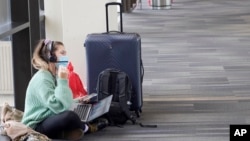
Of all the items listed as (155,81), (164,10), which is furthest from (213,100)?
(164,10)

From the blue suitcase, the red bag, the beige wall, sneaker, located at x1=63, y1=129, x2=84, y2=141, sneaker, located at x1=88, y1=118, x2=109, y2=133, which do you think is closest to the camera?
sneaker, located at x1=63, y1=129, x2=84, y2=141

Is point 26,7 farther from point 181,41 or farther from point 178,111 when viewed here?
point 181,41

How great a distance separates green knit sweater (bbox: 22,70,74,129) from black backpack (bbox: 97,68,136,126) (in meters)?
0.70

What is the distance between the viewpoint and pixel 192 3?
49.9ft

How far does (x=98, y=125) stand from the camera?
17.7 feet

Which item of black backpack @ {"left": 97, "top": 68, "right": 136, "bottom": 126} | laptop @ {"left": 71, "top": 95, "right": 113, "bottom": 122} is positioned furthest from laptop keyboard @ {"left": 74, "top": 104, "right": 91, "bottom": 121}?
black backpack @ {"left": 97, "top": 68, "right": 136, "bottom": 126}

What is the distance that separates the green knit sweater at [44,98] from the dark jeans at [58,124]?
0.11ft

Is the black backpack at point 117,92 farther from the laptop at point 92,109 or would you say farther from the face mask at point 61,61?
the face mask at point 61,61

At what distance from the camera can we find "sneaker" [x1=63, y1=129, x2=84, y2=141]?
5023mm

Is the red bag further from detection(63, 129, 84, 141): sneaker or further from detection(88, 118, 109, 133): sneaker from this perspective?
detection(63, 129, 84, 141): sneaker

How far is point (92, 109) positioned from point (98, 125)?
8.0 inches

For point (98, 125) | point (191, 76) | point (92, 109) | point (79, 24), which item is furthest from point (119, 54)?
point (191, 76)

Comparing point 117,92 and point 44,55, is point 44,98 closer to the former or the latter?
point 44,55

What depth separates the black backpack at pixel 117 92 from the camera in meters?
5.52
